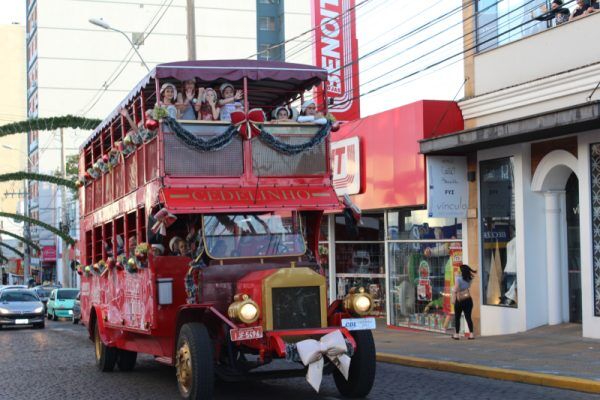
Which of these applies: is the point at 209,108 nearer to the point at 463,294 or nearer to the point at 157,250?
the point at 157,250

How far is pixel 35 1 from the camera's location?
7812cm

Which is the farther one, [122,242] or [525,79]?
[525,79]

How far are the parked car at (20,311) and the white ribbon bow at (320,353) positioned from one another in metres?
22.6

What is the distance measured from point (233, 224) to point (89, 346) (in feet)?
36.3

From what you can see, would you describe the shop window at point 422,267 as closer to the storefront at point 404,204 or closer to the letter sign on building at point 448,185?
the storefront at point 404,204

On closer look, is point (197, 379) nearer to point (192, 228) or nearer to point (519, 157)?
point (192, 228)

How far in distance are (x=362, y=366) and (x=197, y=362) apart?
2.05 metres

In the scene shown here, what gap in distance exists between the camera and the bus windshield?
444 inches

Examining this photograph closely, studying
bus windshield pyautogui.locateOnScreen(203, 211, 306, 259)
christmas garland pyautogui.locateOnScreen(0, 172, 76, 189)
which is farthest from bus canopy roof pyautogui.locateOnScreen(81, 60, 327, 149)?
christmas garland pyautogui.locateOnScreen(0, 172, 76, 189)

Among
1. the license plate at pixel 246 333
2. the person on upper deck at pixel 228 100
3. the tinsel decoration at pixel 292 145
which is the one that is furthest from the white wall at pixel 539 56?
the license plate at pixel 246 333

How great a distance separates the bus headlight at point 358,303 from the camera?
10.8m

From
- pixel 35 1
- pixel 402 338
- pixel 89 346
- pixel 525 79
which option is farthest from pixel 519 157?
pixel 35 1

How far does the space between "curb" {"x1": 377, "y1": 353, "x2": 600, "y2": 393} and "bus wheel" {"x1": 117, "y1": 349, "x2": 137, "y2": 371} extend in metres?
4.44

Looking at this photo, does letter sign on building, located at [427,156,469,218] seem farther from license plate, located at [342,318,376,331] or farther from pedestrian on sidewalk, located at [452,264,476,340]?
license plate, located at [342,318,376,331]
